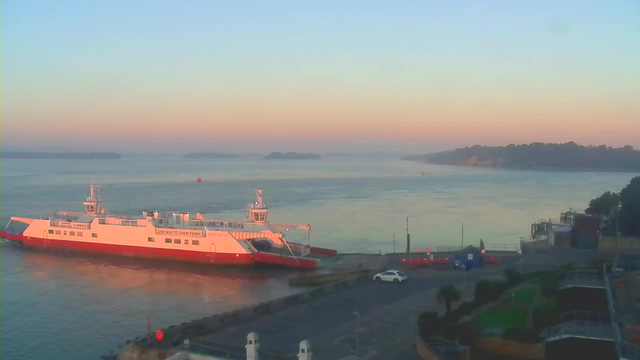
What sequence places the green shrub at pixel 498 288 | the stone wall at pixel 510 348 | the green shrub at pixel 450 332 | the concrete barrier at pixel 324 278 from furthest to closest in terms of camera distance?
the concrete barrier at pixel 324 278
the green shrub at pixel 498 288
the green shrub at pixel 450 332
the stone wall at pixel 510 348

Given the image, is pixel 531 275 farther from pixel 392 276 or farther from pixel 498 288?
pixel 392 276

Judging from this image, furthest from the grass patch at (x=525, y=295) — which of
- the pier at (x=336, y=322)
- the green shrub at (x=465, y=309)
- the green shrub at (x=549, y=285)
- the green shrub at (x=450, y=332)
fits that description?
the green shrub at (x=450, y=332)

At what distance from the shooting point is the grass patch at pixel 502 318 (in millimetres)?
12453

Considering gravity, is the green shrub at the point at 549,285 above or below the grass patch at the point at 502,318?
above

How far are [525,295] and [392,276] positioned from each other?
4.95 meters

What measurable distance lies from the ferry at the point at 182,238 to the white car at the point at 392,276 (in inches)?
263

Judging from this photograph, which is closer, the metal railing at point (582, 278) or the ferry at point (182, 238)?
the metal railing at point (582, 278)

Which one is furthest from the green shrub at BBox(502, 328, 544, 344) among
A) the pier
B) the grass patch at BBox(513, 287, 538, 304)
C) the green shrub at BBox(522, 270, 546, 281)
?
the green shrub at BBox(522, 270, 546, 281)

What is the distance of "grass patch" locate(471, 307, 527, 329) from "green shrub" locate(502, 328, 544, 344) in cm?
100

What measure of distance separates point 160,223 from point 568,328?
23082mm

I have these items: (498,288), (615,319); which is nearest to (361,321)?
(498,288)

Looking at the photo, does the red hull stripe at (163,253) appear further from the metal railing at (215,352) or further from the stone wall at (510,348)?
the stone wall at (510,348)

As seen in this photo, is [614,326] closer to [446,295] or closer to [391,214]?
[446,295]

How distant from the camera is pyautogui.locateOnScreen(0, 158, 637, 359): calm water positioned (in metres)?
18.2
